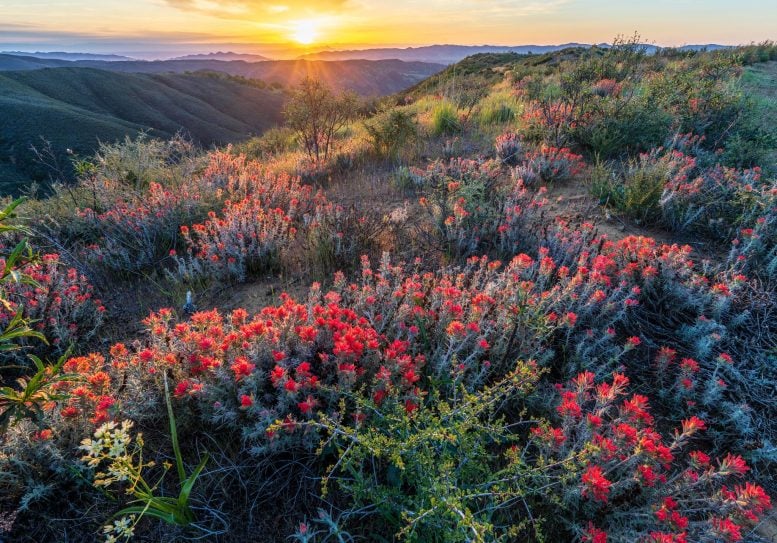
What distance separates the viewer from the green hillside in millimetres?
48375

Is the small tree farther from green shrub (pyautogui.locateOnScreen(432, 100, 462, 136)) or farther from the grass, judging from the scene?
the grass

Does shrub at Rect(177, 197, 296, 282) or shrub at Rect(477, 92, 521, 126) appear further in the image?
shrub at Rect(477, 92, 521, 126)

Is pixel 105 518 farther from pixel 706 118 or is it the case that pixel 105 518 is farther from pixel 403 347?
pixel 706 118

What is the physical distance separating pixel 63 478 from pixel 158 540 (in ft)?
1.92

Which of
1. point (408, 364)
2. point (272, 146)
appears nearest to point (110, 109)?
point (272, 146)

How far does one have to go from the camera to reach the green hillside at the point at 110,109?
48.4 metres

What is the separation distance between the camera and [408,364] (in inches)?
80.7

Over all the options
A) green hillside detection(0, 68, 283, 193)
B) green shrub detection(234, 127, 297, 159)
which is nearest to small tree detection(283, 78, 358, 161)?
green shrub detection(234, 127, 297, 159)

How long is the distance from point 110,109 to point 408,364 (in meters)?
95.9

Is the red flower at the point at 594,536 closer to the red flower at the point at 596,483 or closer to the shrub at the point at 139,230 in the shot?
the red flower at the point at 596,483

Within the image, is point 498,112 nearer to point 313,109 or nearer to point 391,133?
point 391,133

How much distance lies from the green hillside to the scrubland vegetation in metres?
43.2

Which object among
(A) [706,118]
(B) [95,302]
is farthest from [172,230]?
(A) [706,118]

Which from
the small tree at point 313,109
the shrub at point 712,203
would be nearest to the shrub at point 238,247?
the small tree at point 313,109
